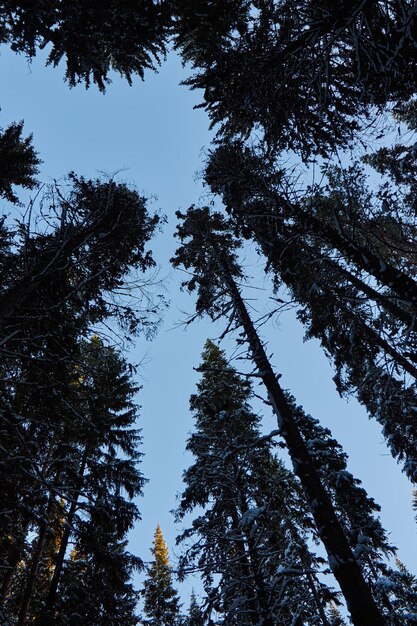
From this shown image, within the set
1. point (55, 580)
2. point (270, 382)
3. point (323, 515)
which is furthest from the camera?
point (55, 580)

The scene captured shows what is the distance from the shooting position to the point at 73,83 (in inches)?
340

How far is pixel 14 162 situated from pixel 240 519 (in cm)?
1136

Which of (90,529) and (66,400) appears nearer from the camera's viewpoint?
(66,400)

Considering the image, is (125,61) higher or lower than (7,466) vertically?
higher

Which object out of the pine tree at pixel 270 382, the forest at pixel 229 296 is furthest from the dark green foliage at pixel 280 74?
the pine tree at pixel 270 382

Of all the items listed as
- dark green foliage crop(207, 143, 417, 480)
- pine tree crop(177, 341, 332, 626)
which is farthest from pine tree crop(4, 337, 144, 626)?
dark green foliage crop(207, 143, 417, 480)

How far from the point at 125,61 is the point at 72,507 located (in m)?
12.7

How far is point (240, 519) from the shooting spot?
8.59m

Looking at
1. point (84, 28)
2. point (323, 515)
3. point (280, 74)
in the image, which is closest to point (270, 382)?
point (323, 515)

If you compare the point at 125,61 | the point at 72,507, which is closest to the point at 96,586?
the point at 72,507

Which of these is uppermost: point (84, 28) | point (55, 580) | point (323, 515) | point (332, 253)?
point (84, 28)

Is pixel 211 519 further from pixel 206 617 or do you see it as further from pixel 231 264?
pixel 231 264

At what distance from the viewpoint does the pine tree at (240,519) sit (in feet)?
26.5

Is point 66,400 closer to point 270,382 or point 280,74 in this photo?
point 270,382
